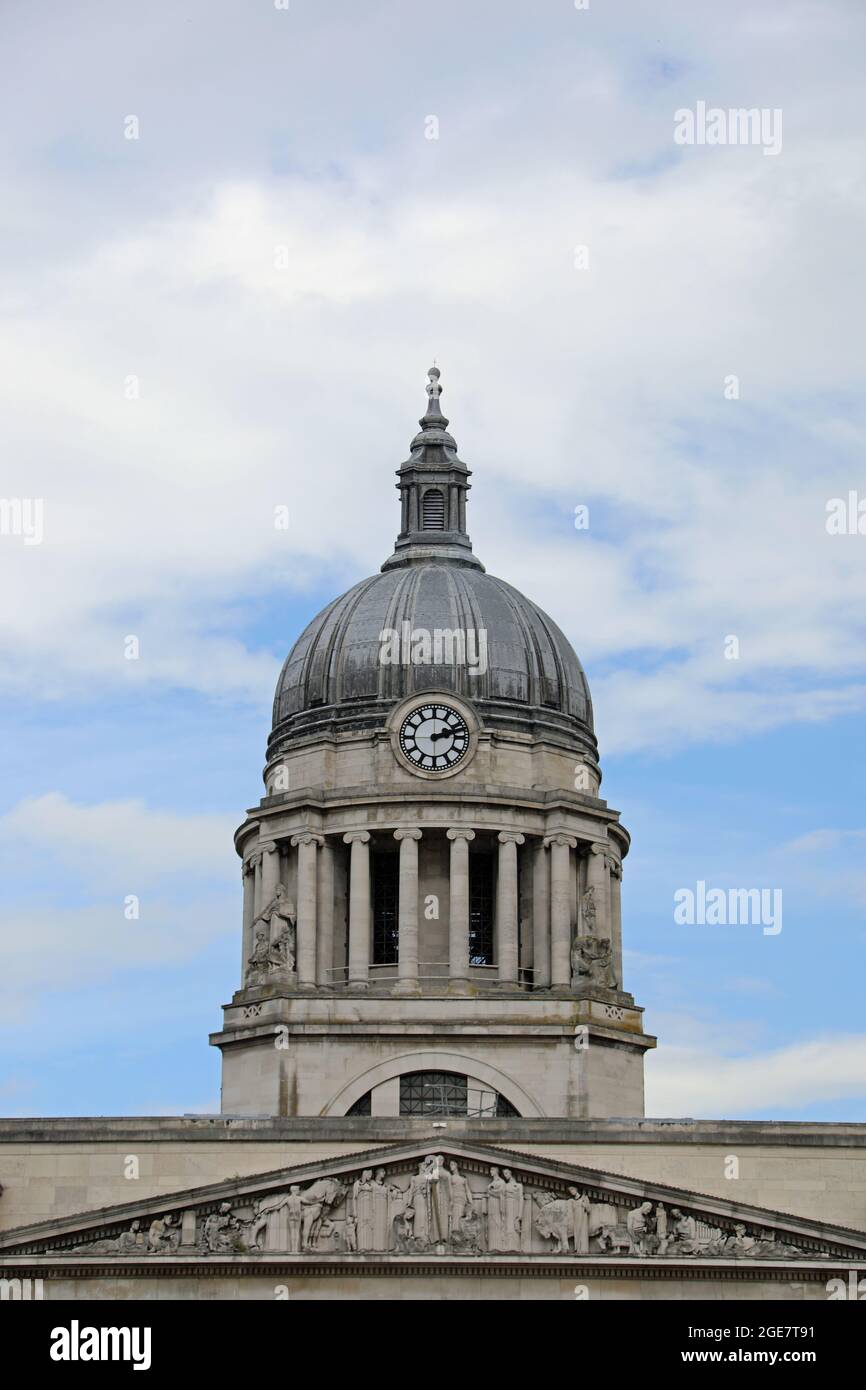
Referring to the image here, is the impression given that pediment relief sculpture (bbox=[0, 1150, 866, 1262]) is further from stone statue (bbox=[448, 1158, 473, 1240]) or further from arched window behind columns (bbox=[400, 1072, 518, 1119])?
arched window behind columns (bbox=[400, 1072, 518, 1119])

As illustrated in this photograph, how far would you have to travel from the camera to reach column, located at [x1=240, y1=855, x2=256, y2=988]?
9419cm

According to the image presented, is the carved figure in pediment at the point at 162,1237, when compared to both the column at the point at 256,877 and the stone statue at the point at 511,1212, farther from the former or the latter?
the column at the point at 256,877

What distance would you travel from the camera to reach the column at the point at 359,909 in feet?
298

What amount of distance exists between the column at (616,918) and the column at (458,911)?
4697 mm

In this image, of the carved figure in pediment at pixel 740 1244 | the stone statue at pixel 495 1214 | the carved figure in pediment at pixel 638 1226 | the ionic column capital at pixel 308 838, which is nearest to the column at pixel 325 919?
the ionic column capital at pixel 308 838

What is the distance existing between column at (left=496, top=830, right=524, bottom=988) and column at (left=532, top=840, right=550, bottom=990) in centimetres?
78

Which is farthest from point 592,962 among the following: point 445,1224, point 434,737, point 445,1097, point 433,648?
point 445,1224

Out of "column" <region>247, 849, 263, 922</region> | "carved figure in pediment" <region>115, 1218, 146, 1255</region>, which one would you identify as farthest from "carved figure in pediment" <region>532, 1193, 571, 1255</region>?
"column" <region>247, 849, 263, 922</region>

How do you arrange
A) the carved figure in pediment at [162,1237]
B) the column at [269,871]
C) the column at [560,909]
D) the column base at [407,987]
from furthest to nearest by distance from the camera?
1. the column at [269,871]
2. the column at [560,909]
3. the column base at [407,987]
4. the carved figure in pediment at [162,1237]

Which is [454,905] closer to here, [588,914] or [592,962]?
[588,914]

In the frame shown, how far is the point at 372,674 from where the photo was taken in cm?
9500

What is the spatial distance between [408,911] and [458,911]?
56.3 inches
